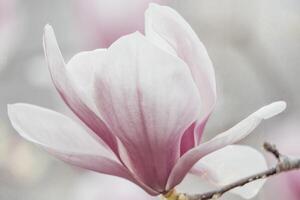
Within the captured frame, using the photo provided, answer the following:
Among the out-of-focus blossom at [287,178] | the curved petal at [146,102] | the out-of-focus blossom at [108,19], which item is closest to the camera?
the curved petal at [146,102]

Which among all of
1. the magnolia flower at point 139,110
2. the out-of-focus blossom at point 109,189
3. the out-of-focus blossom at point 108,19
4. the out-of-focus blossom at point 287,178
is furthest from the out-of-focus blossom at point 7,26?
the magnolia flower at point 139,110

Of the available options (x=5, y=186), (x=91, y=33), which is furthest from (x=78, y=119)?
(x=5, y=186)

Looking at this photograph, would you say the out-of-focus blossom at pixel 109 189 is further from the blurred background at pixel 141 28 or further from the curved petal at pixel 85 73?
the curved petal at pixel 85 73

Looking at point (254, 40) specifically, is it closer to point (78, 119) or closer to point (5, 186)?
point (5, 186)

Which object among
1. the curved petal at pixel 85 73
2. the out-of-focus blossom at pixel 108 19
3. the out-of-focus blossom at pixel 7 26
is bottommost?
the out-of-focus blossom at pixel 7 26

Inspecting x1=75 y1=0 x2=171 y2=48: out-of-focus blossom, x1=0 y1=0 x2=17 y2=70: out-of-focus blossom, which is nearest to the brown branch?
x1=75 y1=0 x2=171 y2=48: out-of-focus blossom

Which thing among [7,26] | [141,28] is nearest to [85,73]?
[141,28]
